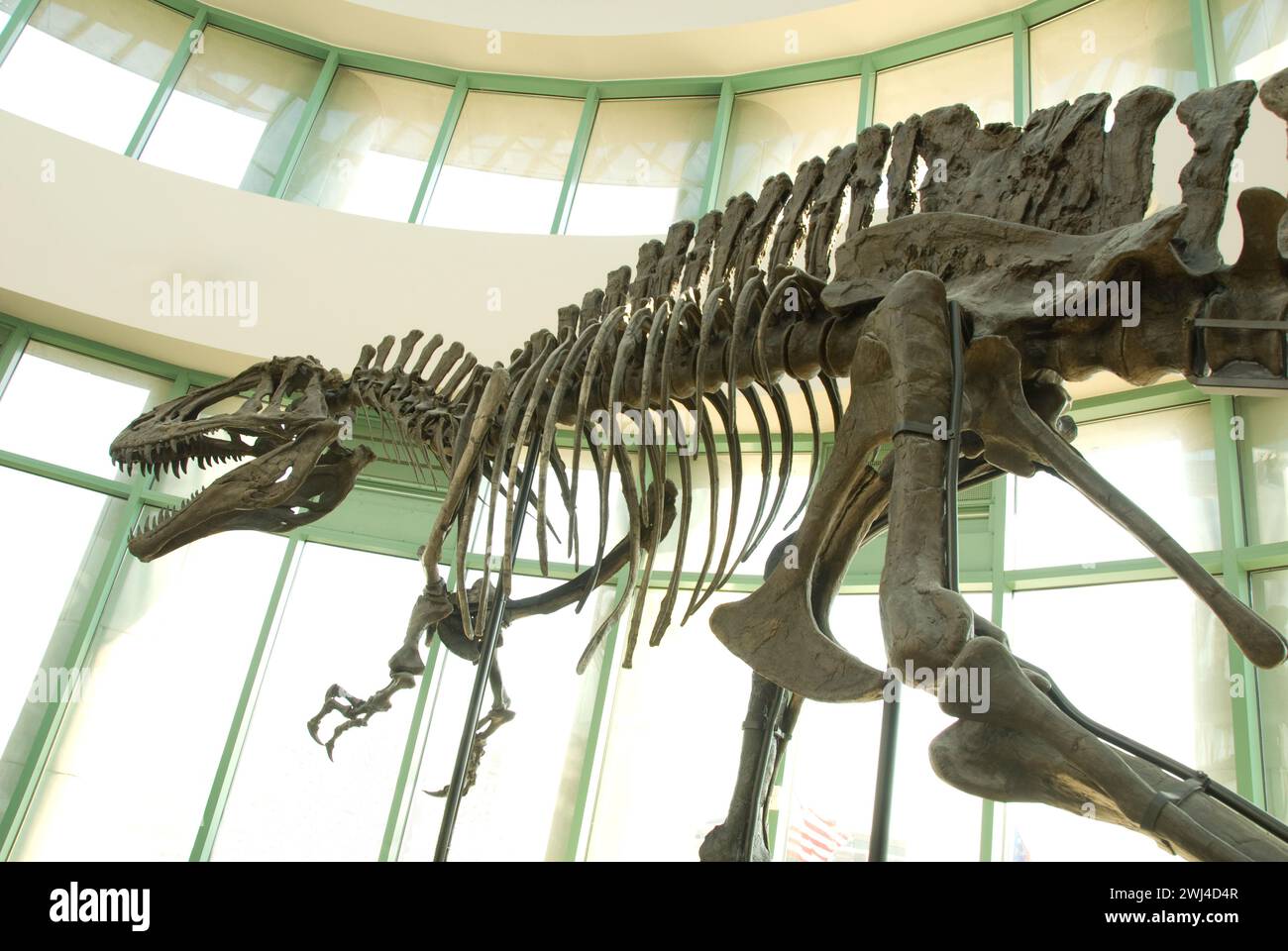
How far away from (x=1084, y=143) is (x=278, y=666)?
7657mm

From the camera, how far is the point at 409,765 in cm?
830

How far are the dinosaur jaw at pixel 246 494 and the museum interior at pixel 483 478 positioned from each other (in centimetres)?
188

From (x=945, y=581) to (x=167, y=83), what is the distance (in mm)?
10318

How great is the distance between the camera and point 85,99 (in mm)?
9820

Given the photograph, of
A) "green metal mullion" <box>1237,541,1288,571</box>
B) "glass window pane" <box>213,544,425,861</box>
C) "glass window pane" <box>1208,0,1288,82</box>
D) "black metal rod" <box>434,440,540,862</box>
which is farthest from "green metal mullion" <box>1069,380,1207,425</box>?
"glass window pane" <box>213,544,425,861</box>

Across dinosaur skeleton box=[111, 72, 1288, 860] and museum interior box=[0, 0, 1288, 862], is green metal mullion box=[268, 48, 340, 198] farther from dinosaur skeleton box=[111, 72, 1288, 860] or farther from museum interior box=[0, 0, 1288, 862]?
dinosaur skeleton box=[111, 72, 1288, 860]

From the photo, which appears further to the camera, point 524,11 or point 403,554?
point 524,11

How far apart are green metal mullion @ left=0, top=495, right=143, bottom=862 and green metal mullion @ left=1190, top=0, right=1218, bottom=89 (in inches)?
376

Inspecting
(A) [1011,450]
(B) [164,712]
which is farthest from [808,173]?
(B) [164,712]

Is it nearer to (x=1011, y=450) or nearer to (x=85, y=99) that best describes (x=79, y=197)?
(x=85, y=99)

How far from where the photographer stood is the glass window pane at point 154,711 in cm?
814

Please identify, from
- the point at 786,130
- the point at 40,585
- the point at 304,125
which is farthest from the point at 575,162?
the point at 40,585

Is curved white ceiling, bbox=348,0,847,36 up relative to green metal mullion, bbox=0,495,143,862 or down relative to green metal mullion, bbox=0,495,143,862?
up

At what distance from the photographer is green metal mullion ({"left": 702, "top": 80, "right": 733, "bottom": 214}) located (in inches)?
393
